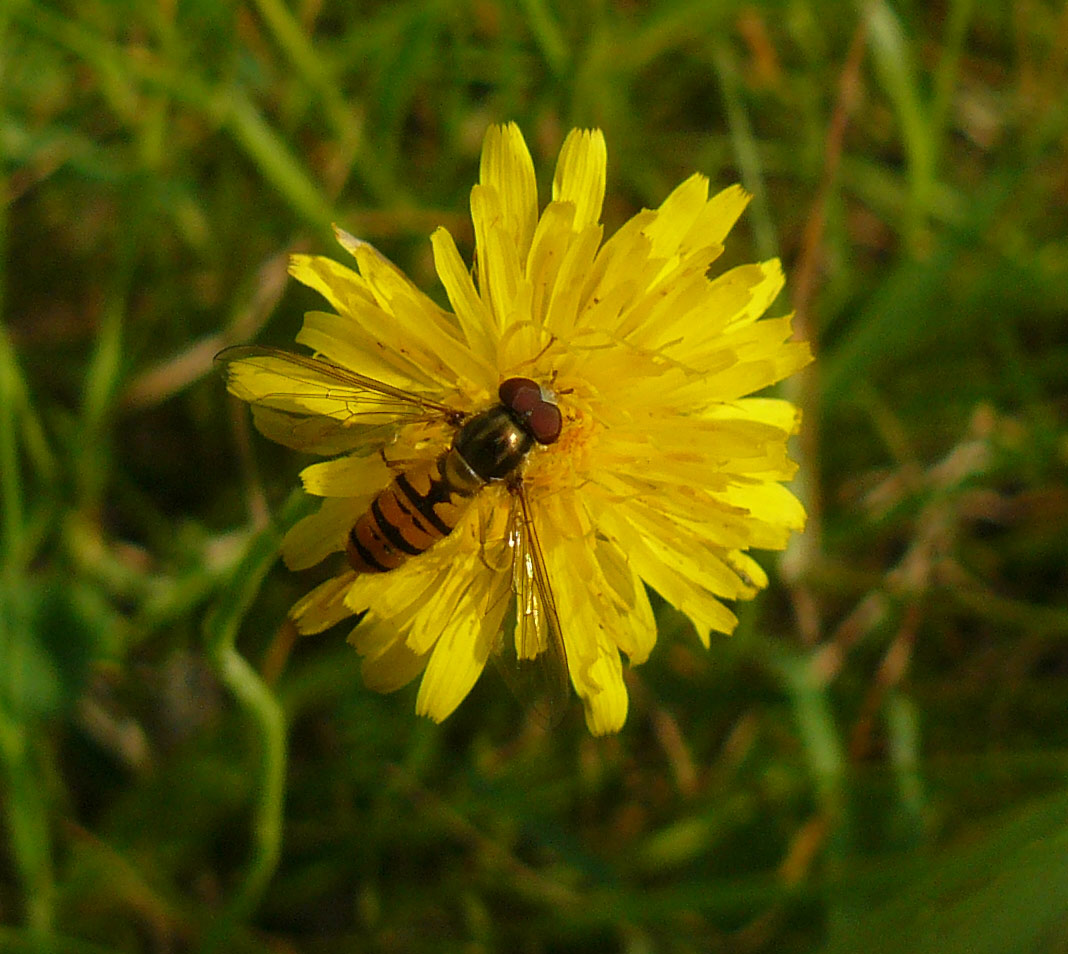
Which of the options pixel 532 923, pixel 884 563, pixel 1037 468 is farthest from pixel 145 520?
pixel 1037 468

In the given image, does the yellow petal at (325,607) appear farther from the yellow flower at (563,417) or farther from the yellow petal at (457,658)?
the yellow petal at (457,658)

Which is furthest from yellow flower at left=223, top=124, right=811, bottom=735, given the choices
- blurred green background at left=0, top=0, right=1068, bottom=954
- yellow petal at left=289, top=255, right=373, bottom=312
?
blurred green background at left=0, top=0, right=1068, bottom=954

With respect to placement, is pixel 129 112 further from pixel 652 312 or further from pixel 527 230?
pixel 652 312

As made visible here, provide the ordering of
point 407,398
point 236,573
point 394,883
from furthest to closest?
point 394,883
point 407,398
point 236,573

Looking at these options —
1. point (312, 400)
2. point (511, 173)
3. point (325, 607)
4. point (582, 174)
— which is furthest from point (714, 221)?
point (325, 607)

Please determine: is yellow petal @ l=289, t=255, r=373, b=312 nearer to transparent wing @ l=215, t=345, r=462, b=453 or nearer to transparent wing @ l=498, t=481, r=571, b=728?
transparent wing @ l=215, t=345, r=462, b=453
